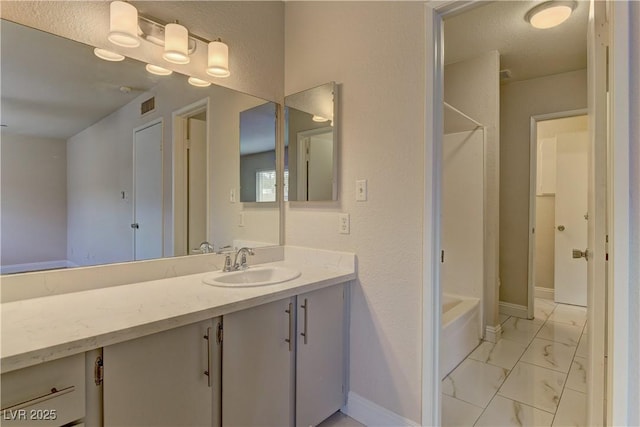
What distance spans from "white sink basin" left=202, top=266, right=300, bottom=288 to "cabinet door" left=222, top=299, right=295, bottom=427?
0.25 metres

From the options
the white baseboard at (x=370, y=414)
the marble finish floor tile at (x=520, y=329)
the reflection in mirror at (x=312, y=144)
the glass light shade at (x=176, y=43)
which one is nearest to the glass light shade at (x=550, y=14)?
the reflection in mirror at (x=312, y=144)

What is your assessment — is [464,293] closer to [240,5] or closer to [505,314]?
[505,314]

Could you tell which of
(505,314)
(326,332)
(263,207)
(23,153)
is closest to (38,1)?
(23,153)

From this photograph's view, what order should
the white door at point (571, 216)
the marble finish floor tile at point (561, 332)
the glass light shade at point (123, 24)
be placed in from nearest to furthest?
the glass light shade at point (123, 24) < the marble finish floor tile at point (561, 332) < the white door at point (571, 216)

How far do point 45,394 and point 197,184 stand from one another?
3.87 feet

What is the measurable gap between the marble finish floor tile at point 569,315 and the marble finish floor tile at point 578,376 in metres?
0.97

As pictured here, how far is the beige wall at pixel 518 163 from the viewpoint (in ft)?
11.1

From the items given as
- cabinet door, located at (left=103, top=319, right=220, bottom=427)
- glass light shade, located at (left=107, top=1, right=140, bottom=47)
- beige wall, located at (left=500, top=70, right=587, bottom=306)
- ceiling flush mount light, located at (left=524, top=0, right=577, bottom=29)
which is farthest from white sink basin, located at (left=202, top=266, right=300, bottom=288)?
beige wall, located at (left=500, top=70, right=587, bottom=306)

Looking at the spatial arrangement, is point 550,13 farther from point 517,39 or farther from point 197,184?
point 197,184

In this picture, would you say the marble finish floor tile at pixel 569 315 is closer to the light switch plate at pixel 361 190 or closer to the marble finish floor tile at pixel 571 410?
the marble finish floor tile at pixel 571 410

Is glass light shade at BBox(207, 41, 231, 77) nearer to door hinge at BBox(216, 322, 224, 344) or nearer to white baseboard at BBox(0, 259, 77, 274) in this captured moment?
white baseboard at BBox(0, 259, 77, 274)

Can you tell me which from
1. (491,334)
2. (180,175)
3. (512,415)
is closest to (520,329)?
(491,334)

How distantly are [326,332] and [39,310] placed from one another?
120 centimetres

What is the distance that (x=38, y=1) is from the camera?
127cm
